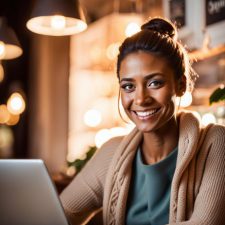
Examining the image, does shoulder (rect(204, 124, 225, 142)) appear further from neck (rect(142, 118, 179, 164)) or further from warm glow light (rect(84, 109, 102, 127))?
warm glow light (rect(84, 109, 102, 127))

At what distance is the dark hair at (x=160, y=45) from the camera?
148cm

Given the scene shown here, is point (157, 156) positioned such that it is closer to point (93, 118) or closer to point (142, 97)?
point (142, 97)

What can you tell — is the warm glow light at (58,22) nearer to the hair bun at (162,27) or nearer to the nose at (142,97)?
the hair bun at (162,27)

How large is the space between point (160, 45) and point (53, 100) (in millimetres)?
3985

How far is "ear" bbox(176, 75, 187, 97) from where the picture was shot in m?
1.55

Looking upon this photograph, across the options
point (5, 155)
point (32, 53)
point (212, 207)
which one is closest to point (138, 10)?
point (32, 53)

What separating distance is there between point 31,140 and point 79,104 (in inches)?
40.1

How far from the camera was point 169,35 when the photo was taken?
5.15 feet

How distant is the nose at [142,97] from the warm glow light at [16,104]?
4266 millimetres

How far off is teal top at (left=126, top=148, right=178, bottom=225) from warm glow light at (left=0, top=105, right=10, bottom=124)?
15.4 feet

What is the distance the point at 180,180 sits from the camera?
4.68ft

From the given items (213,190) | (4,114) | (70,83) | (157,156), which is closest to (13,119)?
(4,114)

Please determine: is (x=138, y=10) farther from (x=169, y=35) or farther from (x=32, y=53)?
(x=169, y=35)

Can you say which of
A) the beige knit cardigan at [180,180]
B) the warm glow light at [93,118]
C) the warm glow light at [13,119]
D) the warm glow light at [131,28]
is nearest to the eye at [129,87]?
the beige knit cardigan at [180,180]
